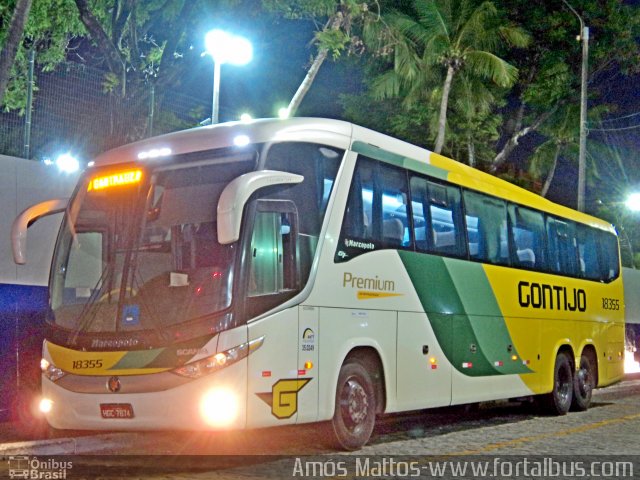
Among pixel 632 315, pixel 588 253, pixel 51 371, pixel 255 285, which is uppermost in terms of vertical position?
pixel 588 253

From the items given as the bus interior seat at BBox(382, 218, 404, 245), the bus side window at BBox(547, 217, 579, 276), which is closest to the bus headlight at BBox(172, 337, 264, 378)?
the bus interior seat at BBox(382, 218, 404, 245)

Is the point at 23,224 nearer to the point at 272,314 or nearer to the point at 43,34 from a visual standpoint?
the point at 272,314

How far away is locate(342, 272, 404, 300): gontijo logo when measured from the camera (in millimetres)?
9922

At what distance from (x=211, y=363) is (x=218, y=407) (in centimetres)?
40

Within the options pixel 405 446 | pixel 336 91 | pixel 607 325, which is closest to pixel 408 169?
pixel 405 446

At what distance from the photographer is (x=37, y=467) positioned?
28.4 ft

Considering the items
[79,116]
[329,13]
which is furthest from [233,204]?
[329,13]

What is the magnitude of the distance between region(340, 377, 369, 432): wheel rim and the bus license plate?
2346 mm

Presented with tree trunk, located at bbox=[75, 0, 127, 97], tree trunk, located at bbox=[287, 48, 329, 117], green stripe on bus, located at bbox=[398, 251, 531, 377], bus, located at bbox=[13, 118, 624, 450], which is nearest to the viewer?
bus, located at bbox=[13, 118, 624, 450]

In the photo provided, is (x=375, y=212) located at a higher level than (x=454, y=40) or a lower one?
lower

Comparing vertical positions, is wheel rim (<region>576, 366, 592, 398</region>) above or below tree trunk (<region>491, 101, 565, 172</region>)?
below

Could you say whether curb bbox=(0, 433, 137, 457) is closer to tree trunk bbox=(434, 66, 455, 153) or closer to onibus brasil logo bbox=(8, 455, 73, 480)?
onibus brasil logo bbox=(8, 455, 73, 480)

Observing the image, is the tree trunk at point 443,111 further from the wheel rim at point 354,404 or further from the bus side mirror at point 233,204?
the bus side mirror at point 233,204

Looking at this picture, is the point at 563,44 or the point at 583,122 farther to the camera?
the point at 563,44
